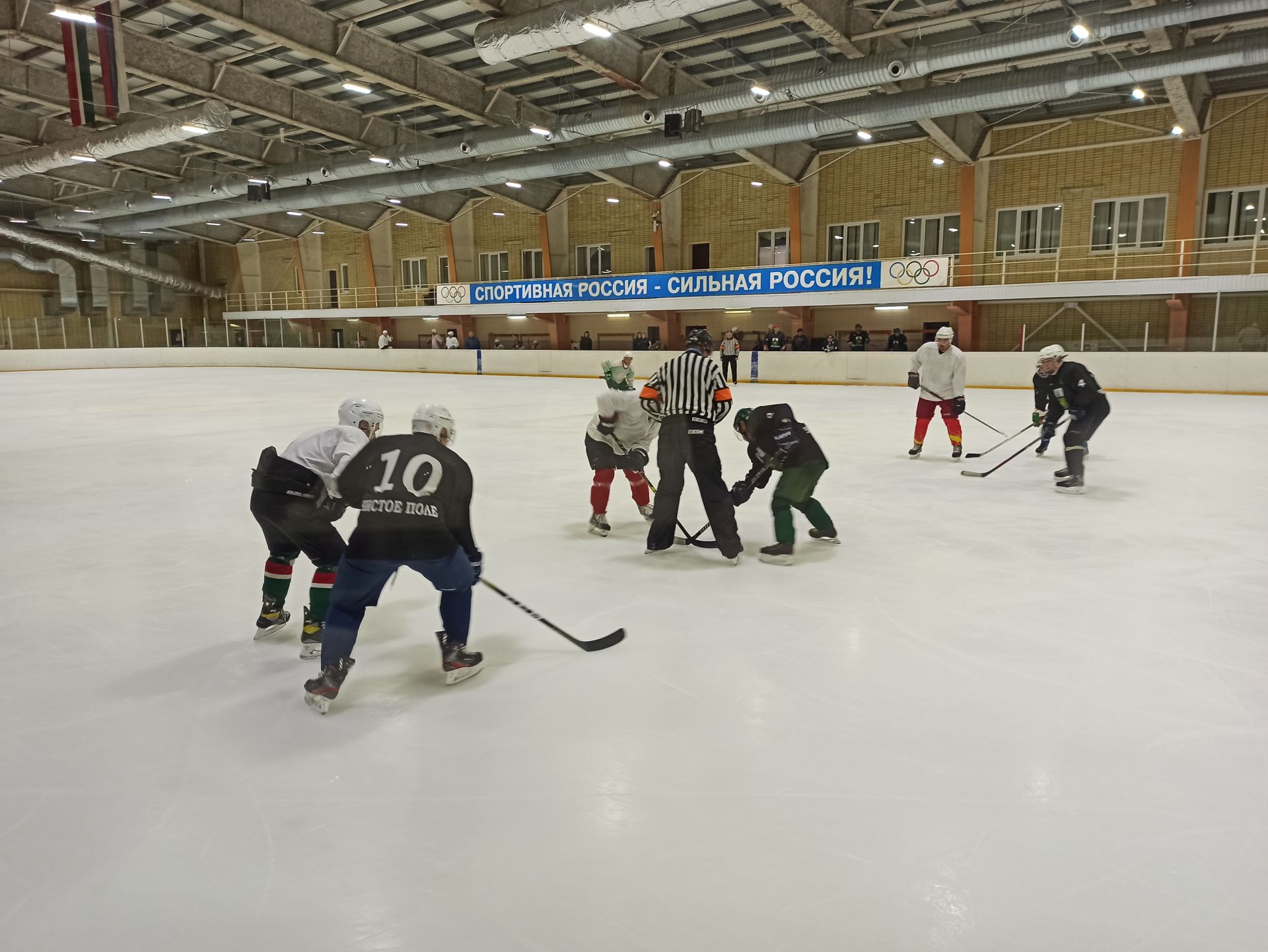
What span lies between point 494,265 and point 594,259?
15.6 ft

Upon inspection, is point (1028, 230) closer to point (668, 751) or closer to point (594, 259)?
point (594, 259)

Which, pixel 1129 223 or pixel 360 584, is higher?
pixel 1129 223

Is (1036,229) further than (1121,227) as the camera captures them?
Yes

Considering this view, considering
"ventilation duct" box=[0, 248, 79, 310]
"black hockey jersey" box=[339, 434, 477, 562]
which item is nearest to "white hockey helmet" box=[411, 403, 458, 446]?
"black hockey jersey" box=[339, 434, 477, 562]

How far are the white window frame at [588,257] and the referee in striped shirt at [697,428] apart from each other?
A: 24327 mm

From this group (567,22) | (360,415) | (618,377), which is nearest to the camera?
(360,415)

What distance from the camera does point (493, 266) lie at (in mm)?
31750

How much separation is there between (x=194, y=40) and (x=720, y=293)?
1417 cm

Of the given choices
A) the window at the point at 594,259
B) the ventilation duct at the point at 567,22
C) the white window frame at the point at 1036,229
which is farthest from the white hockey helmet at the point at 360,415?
the window at the point at 594,259

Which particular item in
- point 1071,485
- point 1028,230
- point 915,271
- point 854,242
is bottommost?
point 1071,485

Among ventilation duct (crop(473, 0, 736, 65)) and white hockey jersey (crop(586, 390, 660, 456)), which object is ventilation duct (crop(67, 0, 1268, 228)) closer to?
ventilation duct (crop(473, 0, 736, 65))

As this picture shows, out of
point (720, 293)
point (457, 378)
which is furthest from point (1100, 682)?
point (457, 378)

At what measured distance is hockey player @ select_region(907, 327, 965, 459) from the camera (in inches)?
352

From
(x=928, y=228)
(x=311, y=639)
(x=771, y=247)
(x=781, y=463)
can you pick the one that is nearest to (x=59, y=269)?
(x=771, y=247)
